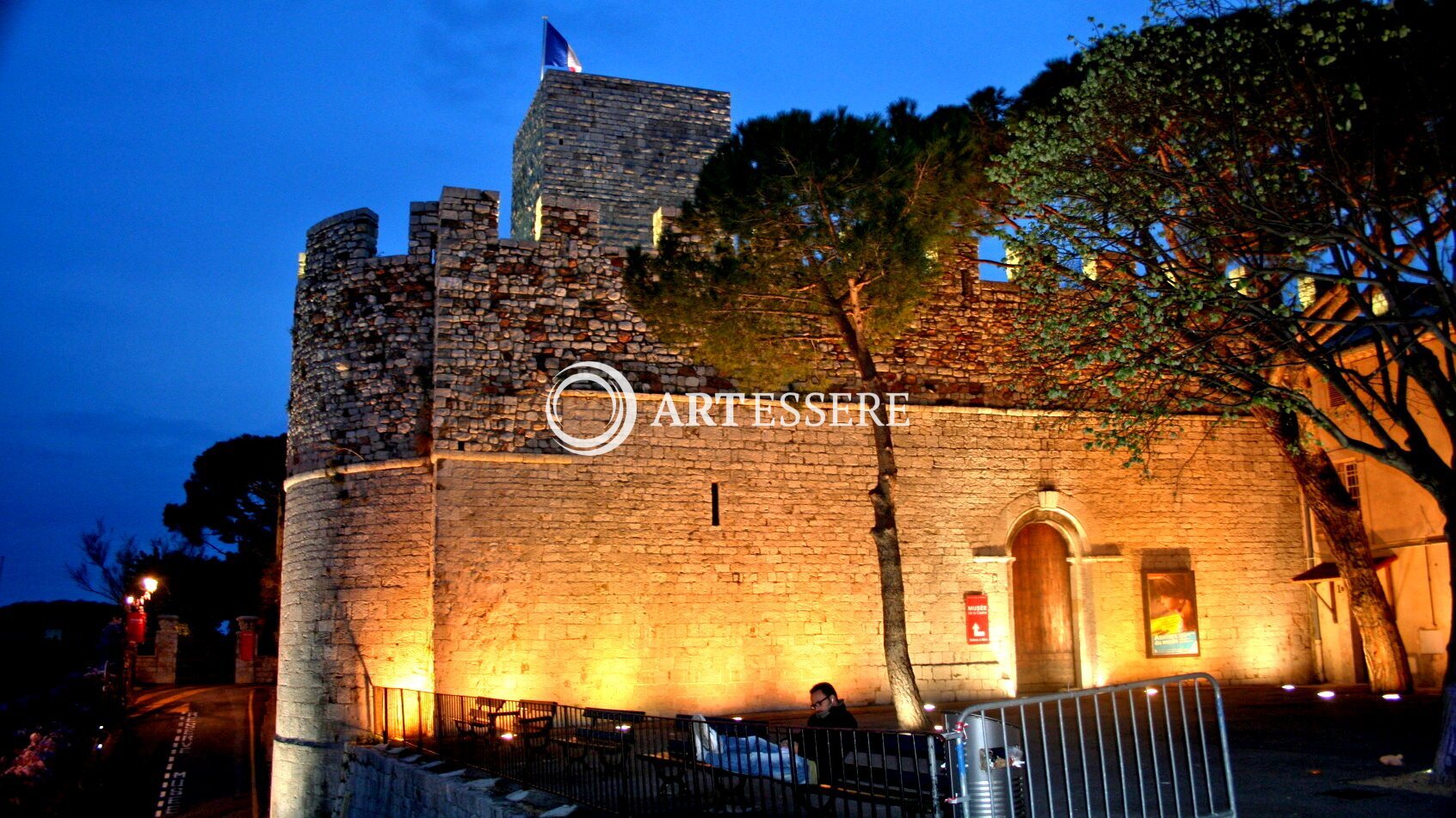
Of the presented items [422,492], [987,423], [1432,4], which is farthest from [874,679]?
[1432,4]

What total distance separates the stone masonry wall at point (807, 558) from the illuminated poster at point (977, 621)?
111 mm

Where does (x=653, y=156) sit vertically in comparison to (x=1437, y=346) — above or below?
above

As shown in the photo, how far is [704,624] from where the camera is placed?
12.6 m

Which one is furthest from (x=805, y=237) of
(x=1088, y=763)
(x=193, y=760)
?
(x=193, y=760)

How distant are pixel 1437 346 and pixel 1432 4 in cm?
589

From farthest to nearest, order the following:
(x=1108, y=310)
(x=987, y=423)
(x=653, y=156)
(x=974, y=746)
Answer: (x=653, y=156), (x=987, y=423), (x=1108, y=310), (x=974, y=746)

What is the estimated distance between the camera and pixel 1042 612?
14445 millimetres

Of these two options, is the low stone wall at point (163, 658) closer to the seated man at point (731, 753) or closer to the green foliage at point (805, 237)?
the green foliage at point (805, 237)

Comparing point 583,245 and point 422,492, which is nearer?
point 422,492

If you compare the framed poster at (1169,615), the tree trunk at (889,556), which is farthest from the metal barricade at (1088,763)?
the framed poster at (1169,615)

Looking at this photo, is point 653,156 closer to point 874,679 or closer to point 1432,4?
point 874,679

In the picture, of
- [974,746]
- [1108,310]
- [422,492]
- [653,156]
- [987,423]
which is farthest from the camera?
[653,156]

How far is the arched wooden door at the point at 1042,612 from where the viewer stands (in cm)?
1427

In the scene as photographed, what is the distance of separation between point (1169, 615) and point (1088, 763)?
25.9 ft
